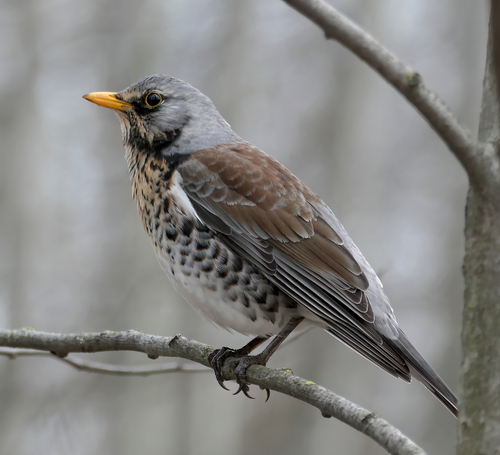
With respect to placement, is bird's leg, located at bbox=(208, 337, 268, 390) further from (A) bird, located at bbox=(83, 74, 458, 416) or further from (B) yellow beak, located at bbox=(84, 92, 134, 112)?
(B) yellow beak, located at bbox=(84, 92, 134, 112)

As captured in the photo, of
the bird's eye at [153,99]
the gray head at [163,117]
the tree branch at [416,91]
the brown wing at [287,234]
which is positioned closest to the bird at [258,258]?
the brown wing at [287,234]

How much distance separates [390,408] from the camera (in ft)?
35.1

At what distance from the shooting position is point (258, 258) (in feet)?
12.0

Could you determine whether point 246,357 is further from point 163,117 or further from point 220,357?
point 163,117

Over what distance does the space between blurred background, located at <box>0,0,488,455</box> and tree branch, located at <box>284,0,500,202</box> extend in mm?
7857

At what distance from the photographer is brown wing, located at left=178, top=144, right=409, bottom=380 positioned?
11.3ft

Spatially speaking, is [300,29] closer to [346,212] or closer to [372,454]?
[346,212]

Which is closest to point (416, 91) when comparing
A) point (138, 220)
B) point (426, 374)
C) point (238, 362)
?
point (426, 374)

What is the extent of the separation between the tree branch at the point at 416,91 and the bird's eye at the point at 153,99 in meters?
2.63

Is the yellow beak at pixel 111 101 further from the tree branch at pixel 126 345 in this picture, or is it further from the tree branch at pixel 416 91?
the tree branch at pixel 416 91

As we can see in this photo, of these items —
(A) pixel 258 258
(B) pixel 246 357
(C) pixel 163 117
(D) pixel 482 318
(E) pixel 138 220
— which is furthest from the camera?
(E) pixel 138 220

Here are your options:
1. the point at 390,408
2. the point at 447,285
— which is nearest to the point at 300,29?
the point at 447,285

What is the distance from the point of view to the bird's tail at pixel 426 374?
3.24 meters

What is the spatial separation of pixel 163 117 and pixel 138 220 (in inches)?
243
